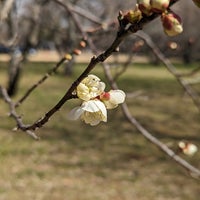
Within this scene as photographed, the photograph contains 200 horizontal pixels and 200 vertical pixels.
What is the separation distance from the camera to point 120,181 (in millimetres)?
5328

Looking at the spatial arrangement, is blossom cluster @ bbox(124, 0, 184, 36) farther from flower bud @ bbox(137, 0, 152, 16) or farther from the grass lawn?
the grass lawn

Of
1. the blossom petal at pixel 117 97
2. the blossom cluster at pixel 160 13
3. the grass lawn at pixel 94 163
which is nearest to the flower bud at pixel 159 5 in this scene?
the blossom cluster at pixel 160 13

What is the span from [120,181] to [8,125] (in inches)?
131

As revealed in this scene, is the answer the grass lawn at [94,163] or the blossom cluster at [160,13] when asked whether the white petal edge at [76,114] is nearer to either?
the blossom cluster at [160,13]

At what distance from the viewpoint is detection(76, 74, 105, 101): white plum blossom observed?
2.28 feet

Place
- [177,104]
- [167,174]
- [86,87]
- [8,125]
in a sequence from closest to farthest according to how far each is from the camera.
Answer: [86,87], [167,174], [8,125], [177,104]

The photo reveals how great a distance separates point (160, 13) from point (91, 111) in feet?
0.60

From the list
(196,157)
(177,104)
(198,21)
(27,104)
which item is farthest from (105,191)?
(198,21)

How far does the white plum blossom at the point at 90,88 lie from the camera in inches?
27.4

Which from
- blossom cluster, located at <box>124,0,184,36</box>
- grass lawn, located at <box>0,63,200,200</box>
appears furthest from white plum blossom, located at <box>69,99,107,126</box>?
grass lawn, located at <box>0,63,200,200</box>

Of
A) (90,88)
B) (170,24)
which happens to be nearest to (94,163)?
(90,88)

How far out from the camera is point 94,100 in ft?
2.29

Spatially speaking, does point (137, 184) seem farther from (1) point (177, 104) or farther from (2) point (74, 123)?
(1) point (177, 104)

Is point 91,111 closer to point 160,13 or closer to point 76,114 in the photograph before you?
point 76,114
